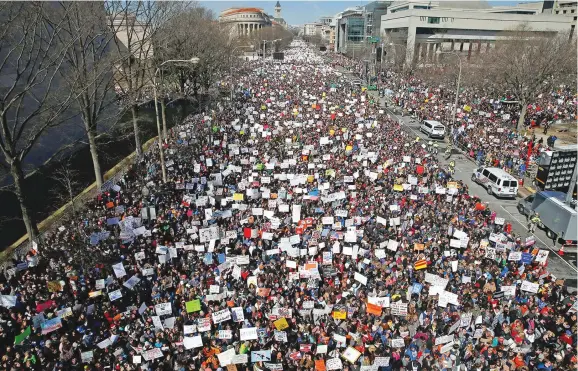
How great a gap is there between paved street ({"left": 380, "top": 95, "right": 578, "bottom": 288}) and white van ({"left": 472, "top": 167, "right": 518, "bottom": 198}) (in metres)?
0.37

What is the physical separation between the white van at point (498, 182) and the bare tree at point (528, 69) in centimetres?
1644

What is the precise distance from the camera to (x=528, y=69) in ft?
118

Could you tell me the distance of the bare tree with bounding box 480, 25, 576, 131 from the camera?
118 feet

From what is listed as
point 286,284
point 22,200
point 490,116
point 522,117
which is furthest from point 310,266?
point 490,116

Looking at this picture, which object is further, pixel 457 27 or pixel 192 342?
pixel 457 27

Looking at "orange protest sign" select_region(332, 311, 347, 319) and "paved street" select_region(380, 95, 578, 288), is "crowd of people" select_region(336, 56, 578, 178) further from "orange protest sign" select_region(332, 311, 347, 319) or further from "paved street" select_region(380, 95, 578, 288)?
"orange protest sign" select_region(332, 311, 347, 319)

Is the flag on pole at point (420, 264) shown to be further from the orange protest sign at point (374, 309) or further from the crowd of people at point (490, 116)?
the crowd of people at point (490, 116)

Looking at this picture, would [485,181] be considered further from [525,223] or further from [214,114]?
[214,114]

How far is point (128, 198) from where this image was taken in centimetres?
1889

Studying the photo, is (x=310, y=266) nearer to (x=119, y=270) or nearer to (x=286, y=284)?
(x=286, y=284)

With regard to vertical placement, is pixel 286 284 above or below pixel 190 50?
below

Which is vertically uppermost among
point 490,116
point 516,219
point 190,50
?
point 190,50

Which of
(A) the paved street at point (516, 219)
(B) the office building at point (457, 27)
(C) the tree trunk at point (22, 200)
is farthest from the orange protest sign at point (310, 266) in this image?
(B) the office building at point (457, 27)

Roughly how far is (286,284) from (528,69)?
110ft
